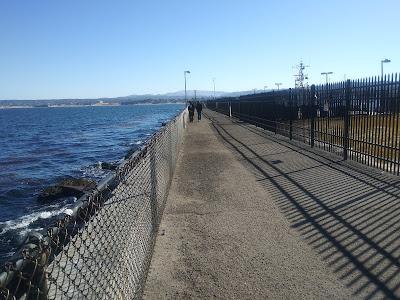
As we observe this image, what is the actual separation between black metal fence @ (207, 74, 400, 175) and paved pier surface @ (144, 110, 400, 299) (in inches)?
29.5

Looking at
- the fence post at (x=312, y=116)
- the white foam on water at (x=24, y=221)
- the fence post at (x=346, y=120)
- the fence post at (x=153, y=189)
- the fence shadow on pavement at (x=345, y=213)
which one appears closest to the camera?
the fence shadow on pavement at (x=345, y=213)

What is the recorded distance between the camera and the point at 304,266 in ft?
17.7

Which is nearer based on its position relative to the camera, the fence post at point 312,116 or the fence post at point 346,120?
the fence post at point 346,120

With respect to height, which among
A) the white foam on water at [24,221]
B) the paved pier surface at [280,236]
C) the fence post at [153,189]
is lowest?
the white foam on water at [24,221]

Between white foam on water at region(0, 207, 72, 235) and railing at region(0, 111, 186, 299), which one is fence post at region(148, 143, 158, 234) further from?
white foam on water at region(0, 207, 72, 235)

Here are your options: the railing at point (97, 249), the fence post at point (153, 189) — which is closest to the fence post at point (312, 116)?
the fence post at point (153, 189)

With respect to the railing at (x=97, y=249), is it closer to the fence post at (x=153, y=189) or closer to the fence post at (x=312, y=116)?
the fence post at (x=153, y=189)

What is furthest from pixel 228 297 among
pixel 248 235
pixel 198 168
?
pixel 198 168

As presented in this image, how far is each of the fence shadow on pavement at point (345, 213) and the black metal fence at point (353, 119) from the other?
593mm

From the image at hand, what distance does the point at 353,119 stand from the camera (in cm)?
1255

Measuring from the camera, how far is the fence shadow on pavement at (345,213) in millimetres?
5176

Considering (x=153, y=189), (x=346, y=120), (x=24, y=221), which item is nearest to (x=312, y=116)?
(x=346, y=120)

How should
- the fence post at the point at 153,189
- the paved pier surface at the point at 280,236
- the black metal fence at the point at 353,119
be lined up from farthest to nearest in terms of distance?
the black metal fence at the point at 353,119 < the fence post at the point at 153,189 < the paved pier surface at the point at 280,236

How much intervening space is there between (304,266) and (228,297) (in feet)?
3.99
